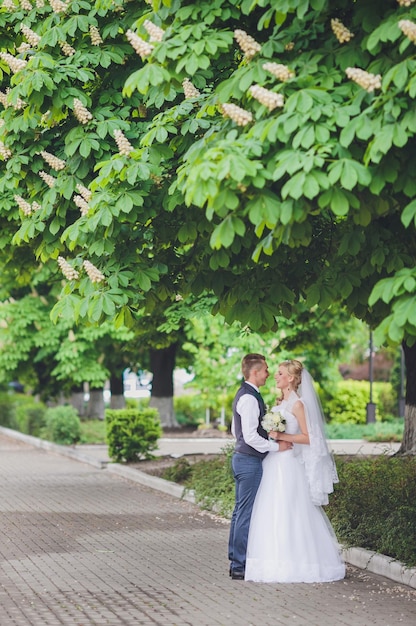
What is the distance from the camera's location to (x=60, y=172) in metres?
12.1

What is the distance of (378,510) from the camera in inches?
523

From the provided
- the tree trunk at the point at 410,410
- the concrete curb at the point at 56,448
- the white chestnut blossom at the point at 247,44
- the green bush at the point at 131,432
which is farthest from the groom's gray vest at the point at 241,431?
the concrete curb at the point at 56,448

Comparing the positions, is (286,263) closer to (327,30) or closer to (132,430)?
(327,30)

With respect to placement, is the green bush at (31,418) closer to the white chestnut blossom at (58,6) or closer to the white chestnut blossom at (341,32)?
the white chestnut blossom at (58,6)

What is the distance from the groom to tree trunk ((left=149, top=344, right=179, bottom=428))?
29.1 meters

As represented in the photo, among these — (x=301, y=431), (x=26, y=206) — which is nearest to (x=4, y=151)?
(x=26, y=206)

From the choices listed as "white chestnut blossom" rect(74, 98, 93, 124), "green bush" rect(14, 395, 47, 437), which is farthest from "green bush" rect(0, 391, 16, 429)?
"white chestnut blossom" rect(74, 98, 93, 124)

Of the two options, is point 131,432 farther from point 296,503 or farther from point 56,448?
point 296,503

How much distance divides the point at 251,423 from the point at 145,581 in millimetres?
1825

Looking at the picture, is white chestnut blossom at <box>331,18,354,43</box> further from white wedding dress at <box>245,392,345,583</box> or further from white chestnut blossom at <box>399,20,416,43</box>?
white wedding dress at <box>245,392,345,583</box>

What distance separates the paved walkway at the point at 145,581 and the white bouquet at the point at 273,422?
1.43 metres

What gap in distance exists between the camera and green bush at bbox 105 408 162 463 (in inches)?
989

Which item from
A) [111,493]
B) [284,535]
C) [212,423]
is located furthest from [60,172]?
[212,423]

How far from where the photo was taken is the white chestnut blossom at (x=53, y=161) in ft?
38.3
